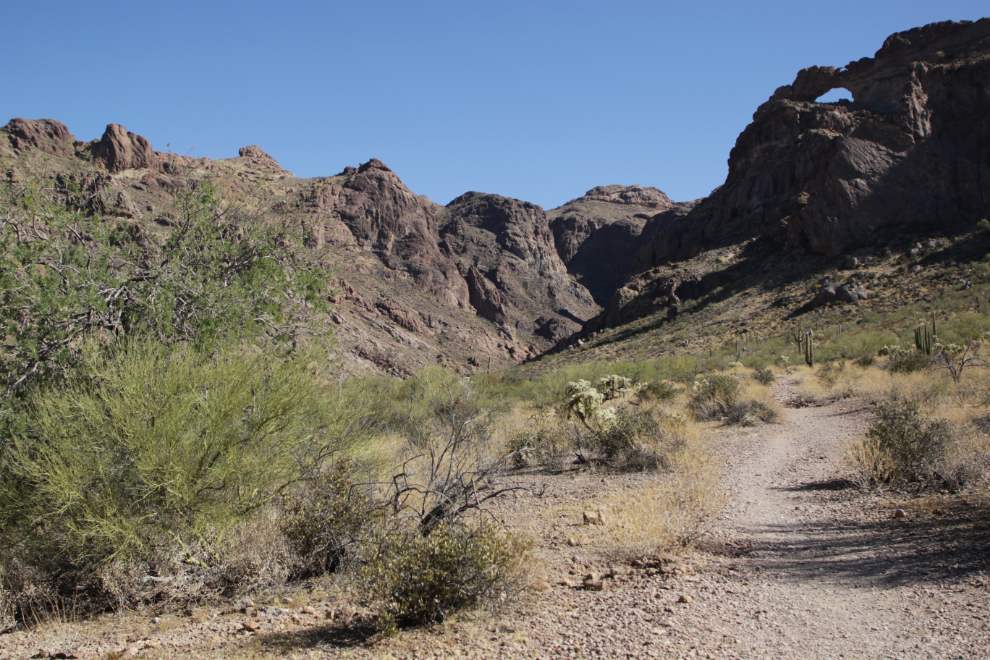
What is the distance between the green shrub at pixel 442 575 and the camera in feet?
13.5

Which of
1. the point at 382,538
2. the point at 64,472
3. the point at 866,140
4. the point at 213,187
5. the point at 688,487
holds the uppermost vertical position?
the point at 866,140

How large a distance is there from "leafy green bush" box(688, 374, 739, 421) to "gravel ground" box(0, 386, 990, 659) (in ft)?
28.3

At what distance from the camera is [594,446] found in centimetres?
1059

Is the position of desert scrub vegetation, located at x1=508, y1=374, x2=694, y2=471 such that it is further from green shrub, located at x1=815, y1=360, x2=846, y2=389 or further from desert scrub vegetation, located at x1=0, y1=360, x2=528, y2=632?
green shrub, located at x1=815, y1=360, x2=846, y2=389

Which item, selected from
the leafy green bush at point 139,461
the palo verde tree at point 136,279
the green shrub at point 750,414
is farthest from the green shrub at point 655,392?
the leafy green bush at point 139,461

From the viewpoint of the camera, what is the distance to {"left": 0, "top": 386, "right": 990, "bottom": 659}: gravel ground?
3748mm

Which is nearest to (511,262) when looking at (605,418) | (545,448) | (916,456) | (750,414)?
(750,414)

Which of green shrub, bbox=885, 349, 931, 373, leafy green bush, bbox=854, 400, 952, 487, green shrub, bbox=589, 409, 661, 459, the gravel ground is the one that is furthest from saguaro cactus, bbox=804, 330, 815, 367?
the gravel ground

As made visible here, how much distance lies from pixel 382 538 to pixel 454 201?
5494 inches

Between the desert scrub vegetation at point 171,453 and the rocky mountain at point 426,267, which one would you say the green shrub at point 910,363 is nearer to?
the desert scrub vegetation at point 171,453

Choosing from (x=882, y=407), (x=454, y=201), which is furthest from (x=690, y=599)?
(x=454, y=201)

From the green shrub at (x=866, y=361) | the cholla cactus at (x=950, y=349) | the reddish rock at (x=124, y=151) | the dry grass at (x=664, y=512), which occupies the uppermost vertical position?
the reddish rock at (x=124, y=151)

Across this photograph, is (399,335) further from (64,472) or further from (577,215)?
(577,215)

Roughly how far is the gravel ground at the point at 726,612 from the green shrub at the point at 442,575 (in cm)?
16
